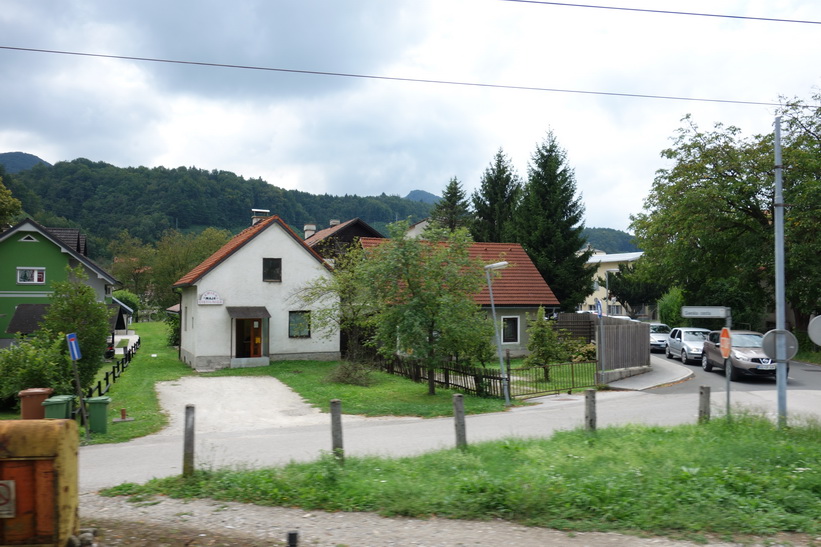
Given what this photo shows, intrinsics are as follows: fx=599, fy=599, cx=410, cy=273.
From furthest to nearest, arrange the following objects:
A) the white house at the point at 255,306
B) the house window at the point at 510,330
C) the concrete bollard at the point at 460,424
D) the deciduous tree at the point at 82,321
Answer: the house window at the point at 510,330 < the white house at the point at 255,306 < the deciduous tree at the point at 82,321 < the concrete bollard at the point at 460,424

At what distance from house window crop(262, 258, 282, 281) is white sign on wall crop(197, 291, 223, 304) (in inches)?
94.7

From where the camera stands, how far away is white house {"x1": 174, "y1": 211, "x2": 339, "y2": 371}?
92.0 feet

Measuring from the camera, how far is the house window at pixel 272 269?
2939cm

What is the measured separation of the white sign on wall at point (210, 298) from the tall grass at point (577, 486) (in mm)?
20907

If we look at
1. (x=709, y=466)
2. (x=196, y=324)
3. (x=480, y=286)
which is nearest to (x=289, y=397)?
(x=480, y=286)

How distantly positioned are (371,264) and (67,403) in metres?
9.48

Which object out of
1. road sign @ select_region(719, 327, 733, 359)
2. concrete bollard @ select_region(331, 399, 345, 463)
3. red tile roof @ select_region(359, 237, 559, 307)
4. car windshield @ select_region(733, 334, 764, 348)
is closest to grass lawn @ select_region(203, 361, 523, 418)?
road sign @ select_region(719, 327, 733, 359)

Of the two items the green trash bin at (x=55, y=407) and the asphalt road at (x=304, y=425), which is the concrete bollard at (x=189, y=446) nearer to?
the asphalt road at (x=304, y=425)

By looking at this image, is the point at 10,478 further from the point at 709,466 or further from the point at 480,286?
the point at 480,286

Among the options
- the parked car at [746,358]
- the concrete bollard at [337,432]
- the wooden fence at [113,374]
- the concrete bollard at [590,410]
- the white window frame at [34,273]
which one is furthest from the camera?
the white window frame at [34,273]

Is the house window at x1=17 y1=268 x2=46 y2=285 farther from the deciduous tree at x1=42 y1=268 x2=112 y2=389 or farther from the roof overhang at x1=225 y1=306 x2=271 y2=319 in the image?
the deciduous tree at x1=42 y1=268 x2=112 y2=389

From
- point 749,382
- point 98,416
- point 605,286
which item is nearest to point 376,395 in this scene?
point 98,416

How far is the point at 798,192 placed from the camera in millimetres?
29078

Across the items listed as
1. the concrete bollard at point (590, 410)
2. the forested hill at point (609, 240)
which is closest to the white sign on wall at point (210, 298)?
the concrete bollard at point (590, 410)
